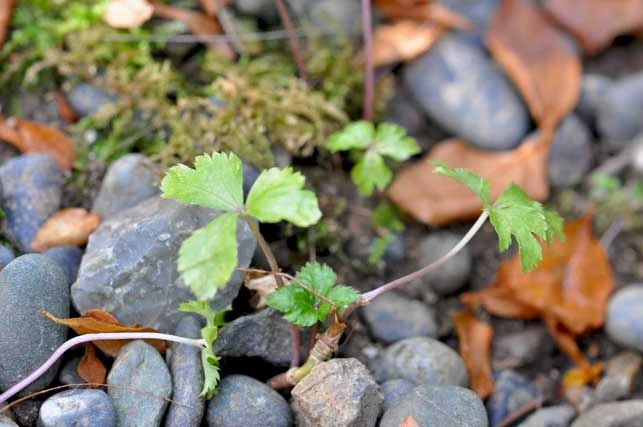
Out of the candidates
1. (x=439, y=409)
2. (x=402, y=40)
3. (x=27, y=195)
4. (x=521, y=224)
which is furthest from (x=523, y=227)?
(x=27, y=195)

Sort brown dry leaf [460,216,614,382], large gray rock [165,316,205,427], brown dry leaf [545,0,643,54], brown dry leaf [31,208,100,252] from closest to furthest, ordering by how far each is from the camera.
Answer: large gray rock [165,316,205,427] < brown dry leaf [31,208,100,252] < brown dry leaf [460,216,614,382] < brown dry leaf [545,0,643,54]

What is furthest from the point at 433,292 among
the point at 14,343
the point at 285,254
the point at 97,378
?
the point at 14,343

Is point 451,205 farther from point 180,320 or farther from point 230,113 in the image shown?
point 180,320

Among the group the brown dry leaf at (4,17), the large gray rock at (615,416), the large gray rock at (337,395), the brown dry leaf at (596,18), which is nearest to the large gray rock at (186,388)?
the large gray rock at (337,395)

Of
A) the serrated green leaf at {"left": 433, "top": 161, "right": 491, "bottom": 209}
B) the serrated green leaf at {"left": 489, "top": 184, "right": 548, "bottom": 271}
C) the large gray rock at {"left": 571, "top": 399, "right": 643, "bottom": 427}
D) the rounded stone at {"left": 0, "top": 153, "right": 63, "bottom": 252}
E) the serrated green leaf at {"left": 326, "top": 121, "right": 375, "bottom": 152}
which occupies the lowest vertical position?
the large gray rock at {"left": 571, "top": 399, "right": 643, "bottom": 427}

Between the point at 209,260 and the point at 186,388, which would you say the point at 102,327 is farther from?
the point at 209,260

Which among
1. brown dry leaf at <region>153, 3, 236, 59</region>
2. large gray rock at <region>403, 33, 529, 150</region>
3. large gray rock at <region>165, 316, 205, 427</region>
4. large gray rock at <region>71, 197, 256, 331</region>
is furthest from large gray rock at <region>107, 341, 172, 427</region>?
large gray rock at <region>403, 33, 529, 150</region>

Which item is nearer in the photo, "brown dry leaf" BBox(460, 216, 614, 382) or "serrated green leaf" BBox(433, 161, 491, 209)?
"serrated green leaf" BBox(433, 161, 491, 209)

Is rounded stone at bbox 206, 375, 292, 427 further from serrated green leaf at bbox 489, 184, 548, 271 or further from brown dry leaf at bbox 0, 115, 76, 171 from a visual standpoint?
brown dry leaf at bbox 0, 115, 76, 171
